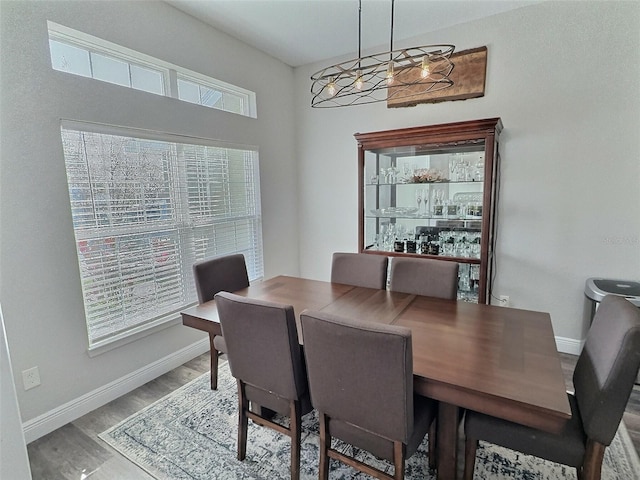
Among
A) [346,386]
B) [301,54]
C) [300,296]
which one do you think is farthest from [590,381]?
[301,54]

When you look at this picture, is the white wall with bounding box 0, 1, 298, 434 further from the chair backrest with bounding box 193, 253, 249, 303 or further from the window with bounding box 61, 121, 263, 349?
the chair backrest with bounding box 193, 253, 249, 303

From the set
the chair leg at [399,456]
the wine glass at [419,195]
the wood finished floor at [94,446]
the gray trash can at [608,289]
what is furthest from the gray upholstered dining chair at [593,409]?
the wine glass at [419,195]

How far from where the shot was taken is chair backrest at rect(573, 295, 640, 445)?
1.13 metres

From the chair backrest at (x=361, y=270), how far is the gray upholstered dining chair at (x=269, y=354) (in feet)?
3.57

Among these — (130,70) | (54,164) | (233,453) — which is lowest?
(233,453)

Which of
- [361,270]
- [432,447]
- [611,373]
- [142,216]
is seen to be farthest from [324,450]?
[142,216]

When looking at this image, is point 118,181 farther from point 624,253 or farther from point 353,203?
point 624,253

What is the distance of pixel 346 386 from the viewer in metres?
1.32

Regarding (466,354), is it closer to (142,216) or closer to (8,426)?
(8,426)

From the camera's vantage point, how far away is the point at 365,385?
1.27m

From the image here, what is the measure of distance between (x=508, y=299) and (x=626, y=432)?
4.04 ft

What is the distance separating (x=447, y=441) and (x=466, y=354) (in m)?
0.42

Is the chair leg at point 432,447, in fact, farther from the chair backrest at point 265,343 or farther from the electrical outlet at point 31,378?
the electrical outlet at point 31,378

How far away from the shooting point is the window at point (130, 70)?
6.91 feet
